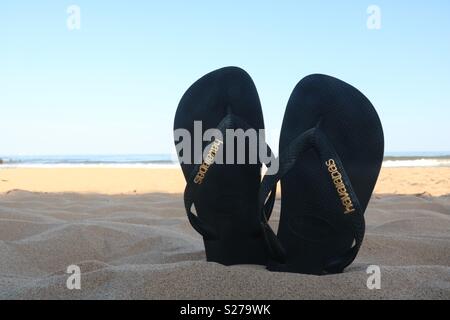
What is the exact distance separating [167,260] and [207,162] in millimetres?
370

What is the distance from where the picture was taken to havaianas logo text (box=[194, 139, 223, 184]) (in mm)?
1181

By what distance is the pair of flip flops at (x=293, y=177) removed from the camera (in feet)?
3.64

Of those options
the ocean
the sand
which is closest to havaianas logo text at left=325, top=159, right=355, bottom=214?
the sand

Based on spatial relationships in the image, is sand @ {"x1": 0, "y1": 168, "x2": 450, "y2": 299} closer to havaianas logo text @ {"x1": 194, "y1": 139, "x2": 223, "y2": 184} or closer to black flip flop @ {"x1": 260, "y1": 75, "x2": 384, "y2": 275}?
black flip flop @ {"x1": 260, "y1": 75, "x2": 384, "y2": 275}

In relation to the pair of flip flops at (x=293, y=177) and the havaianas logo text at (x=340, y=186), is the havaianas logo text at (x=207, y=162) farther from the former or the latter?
the havaianas logo text at (x=340, y=186)

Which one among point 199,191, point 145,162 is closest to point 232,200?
point 199,191

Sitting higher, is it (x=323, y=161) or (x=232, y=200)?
(x=323, y=161)

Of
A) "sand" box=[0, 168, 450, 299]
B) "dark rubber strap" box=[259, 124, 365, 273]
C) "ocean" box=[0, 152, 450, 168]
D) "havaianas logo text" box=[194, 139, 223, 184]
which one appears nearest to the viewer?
"sand" box=[0, 168, 450, 299]

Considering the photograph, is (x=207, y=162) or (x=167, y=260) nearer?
(x=207, y=162)

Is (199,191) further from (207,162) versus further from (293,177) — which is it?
(293,177)

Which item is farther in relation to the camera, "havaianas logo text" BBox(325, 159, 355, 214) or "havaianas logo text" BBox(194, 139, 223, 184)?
"havaianas logo text" BBox(194, 139, 223, 184)

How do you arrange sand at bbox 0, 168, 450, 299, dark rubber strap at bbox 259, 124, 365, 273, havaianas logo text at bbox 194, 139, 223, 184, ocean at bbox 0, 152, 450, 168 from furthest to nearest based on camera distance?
ocean at bbox 0, 152, 450, 168, havaianas logo text at bbox 194, 139, 223, 184, dark rubber strap at bbox 259, 124, 365, 273, sand at bbox 0, 168, 450, 299

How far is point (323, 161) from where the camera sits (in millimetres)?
1101
